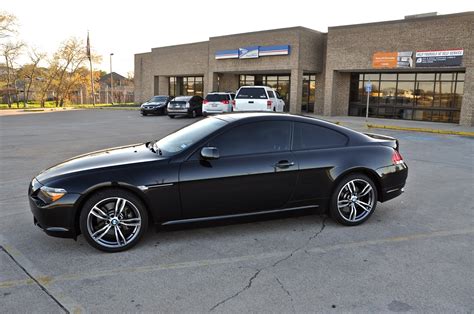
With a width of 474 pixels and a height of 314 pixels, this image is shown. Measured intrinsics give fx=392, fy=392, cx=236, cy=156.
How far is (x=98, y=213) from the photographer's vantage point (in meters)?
4.10

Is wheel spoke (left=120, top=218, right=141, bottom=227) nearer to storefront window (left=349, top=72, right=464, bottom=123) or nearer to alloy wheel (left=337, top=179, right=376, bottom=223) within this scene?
alloy wheel (left=337, top=179, right=376, bottom=223)

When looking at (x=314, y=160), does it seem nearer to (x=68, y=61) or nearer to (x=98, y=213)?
(x=98, y=213)

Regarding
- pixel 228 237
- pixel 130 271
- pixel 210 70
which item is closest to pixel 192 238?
pixel 228 237

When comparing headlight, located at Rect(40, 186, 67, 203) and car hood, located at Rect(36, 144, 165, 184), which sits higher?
car hood, located at Rect(36, 144, 165, 184)

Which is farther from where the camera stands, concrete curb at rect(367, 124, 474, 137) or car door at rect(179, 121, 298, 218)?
concrete curb at rect(367, 124, 474, 137)

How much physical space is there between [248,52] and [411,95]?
1157cm

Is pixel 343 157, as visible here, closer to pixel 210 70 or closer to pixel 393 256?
pixel 393 256

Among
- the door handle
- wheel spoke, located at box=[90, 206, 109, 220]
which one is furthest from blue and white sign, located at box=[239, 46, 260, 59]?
wheel spoke, located at box=[90, 206, 109, 220]

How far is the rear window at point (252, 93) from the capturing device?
19594 mm

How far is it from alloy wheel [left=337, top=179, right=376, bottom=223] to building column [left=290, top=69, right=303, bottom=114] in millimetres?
21373

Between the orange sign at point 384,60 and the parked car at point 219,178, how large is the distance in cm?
1987

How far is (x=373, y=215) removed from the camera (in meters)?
5.55

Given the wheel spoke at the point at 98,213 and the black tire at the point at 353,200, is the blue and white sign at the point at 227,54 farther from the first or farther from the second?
the wheel spoke at the point at 98,213

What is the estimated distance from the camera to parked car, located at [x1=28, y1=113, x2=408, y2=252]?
409 cm
